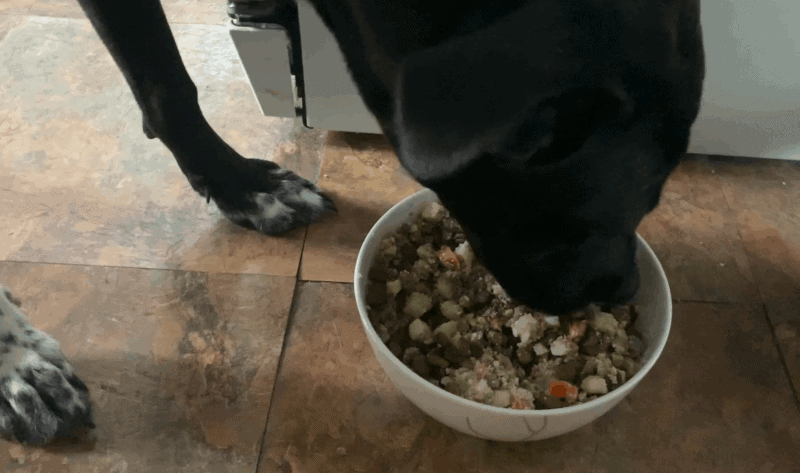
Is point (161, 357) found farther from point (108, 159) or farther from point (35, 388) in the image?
point (108, 159)

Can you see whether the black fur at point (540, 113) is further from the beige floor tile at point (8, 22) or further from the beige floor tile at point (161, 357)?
the beige floor tile at point (8, 22)

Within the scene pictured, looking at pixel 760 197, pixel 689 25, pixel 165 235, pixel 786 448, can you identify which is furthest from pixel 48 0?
pixel 786 448

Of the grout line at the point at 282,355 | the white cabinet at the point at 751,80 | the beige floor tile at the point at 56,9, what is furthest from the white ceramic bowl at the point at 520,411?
the beige floor tile at the point at 56,9

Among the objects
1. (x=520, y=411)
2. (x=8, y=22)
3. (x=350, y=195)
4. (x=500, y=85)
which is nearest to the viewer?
(x=500, y=85)

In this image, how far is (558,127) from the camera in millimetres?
609

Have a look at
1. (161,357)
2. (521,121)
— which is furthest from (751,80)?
(161,357)

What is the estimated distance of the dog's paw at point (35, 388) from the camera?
0.89 m

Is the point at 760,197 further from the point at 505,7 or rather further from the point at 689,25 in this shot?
the point at 505,7

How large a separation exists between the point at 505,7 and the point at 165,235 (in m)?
0.85

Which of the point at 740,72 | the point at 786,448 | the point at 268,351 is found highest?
the point at 740,72

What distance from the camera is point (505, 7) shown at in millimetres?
568

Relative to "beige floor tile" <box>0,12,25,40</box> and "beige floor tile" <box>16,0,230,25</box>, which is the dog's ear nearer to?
"beige floor tile" <box>16,0,230,25</box>

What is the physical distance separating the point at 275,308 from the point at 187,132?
366mm

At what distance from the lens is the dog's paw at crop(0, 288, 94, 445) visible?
893 millimetres
